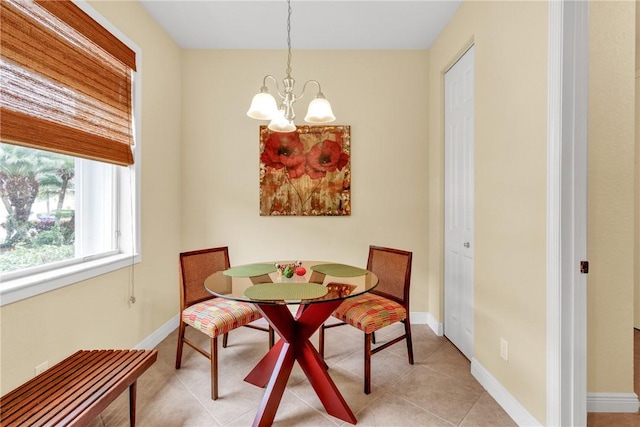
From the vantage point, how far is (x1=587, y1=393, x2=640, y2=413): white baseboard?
1.67m

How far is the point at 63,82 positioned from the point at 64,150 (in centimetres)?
39

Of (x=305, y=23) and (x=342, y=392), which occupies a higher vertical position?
(x=305, y=23)

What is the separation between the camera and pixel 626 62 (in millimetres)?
1640

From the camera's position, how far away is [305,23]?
2580 mm

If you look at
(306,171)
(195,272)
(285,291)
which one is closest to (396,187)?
(306,171)

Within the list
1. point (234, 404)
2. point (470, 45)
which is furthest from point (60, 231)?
point (470, 45)

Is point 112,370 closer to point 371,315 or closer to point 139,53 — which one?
point 371,315

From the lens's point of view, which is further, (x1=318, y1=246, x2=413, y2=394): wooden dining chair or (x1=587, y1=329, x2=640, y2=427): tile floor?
(x1=318, y1=246, x2=413, y2=394): wooden dining chair

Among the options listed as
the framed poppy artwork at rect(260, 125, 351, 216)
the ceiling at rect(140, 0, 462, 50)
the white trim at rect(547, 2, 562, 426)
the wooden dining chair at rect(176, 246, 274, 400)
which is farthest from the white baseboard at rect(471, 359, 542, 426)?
the ceiling at rect(140, 0, 462, 50)

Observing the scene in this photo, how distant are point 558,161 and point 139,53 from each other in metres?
3.00

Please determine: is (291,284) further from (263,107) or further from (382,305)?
(263,107)

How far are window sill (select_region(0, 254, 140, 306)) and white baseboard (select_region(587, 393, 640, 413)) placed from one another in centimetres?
314

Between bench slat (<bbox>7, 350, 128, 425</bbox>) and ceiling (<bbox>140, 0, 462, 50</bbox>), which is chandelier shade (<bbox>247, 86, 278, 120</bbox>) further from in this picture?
bench slat (<bbox>7, 350, 128, 425</bbox>)

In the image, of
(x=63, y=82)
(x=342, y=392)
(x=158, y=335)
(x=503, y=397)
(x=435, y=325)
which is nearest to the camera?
(x=63, y=82)
